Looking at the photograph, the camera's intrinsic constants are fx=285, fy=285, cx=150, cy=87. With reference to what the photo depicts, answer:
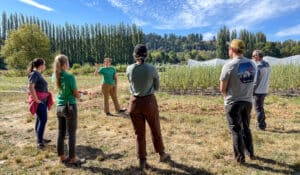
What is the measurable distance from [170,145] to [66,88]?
7.01ft

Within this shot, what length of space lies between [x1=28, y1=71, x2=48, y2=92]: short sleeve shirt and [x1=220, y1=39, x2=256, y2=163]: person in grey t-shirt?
10.1ft

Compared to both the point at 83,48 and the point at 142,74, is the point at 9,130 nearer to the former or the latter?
the point at 142,74

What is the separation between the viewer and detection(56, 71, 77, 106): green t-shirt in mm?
3986

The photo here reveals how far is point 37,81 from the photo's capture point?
16.3 ft

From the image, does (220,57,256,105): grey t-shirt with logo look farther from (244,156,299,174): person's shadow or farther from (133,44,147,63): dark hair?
(133,44,147,63): dark hair

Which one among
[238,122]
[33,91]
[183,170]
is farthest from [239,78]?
[33,91]

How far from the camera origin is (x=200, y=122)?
684 centimetres

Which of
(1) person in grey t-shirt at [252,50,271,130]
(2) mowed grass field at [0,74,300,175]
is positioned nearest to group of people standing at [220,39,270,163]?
(2) mowed grass field at [0,74,300,175]

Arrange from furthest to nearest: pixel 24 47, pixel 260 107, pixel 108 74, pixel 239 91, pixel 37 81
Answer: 1. pixel 24 47
2. pixel 108 74
3. pixel 260 107
4. pixel 37 81
5. pixel 239 91

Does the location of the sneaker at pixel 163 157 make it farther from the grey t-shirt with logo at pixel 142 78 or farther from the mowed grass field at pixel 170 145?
the grey t-shirt with logo at pixel 142 78

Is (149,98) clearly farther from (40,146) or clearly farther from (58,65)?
(40,146)

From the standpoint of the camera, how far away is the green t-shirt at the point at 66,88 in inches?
157

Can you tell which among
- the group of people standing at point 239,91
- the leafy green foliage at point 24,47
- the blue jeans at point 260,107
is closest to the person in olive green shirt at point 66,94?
the group of people standing at point 239,91

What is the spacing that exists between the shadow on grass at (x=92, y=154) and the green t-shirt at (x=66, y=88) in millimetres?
1063
